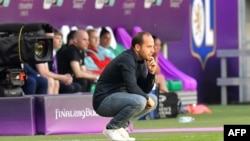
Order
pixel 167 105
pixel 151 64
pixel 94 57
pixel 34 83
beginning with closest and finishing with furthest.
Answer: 1. pixel 151 64
2. pixel 34 83
3. pixel 167 105
4. pixel 94 57

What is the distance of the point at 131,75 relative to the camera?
1155 cm

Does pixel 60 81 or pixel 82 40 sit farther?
pixel 82 40

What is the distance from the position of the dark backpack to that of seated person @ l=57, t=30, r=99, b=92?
1281 mm

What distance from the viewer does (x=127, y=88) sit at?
1160 centimetres

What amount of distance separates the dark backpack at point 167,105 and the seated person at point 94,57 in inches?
47.0

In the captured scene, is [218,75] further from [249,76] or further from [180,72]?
[180,72]

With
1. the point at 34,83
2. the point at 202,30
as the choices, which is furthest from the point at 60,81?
the point at 202,30

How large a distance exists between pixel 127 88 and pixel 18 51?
324 cm

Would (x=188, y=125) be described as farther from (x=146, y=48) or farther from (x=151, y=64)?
(x=151, y=64)

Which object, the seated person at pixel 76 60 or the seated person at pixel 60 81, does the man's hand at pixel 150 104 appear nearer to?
the seated person at pixel 60 81

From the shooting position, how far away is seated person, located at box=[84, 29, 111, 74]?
60.7ft

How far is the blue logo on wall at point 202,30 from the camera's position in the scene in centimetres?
2290

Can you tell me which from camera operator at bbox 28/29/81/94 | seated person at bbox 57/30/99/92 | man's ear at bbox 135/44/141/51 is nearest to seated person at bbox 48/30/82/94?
camera operator at bbox 28/29/81/94

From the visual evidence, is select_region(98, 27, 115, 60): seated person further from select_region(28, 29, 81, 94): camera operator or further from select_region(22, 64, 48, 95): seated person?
select_region(22, 64, 48, 95): seated person
